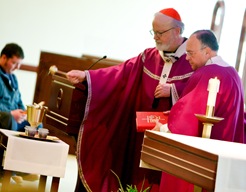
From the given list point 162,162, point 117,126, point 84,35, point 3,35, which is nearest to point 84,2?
point 84,35

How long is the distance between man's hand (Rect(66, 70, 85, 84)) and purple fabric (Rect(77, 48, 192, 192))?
0.13 meters

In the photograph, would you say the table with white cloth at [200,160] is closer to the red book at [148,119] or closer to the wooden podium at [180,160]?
the wooden podium at [180,160]

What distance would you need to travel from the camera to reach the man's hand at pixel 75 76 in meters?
5.79

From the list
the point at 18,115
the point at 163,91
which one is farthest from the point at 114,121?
the point at 18,115

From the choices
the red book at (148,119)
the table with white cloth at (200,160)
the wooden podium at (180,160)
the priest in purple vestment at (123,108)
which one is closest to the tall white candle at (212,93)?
the table with white cloth at (200,160)

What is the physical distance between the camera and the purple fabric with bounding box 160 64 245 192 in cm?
489

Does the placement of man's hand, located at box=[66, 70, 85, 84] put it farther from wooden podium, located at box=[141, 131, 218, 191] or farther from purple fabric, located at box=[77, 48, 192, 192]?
wooden podium, located at box=[141, 131, 218, 191]

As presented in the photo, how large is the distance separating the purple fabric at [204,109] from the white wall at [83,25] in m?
6.50

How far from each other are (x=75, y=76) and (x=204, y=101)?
1.31m

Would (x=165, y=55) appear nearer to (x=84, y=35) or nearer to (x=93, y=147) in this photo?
(x=93, y=147)

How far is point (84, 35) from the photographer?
1184cm

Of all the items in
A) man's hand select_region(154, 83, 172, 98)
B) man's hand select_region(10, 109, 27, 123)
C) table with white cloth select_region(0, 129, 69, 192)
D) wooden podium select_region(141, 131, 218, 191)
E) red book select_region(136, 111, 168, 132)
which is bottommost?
table with white cloth select_region(0, 129, 69, 192)

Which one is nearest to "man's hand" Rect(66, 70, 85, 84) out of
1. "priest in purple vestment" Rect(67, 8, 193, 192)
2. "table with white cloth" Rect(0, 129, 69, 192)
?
"priest in purple vestment" Rect(67, 8, 193, 192)

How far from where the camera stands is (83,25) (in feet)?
38.9
